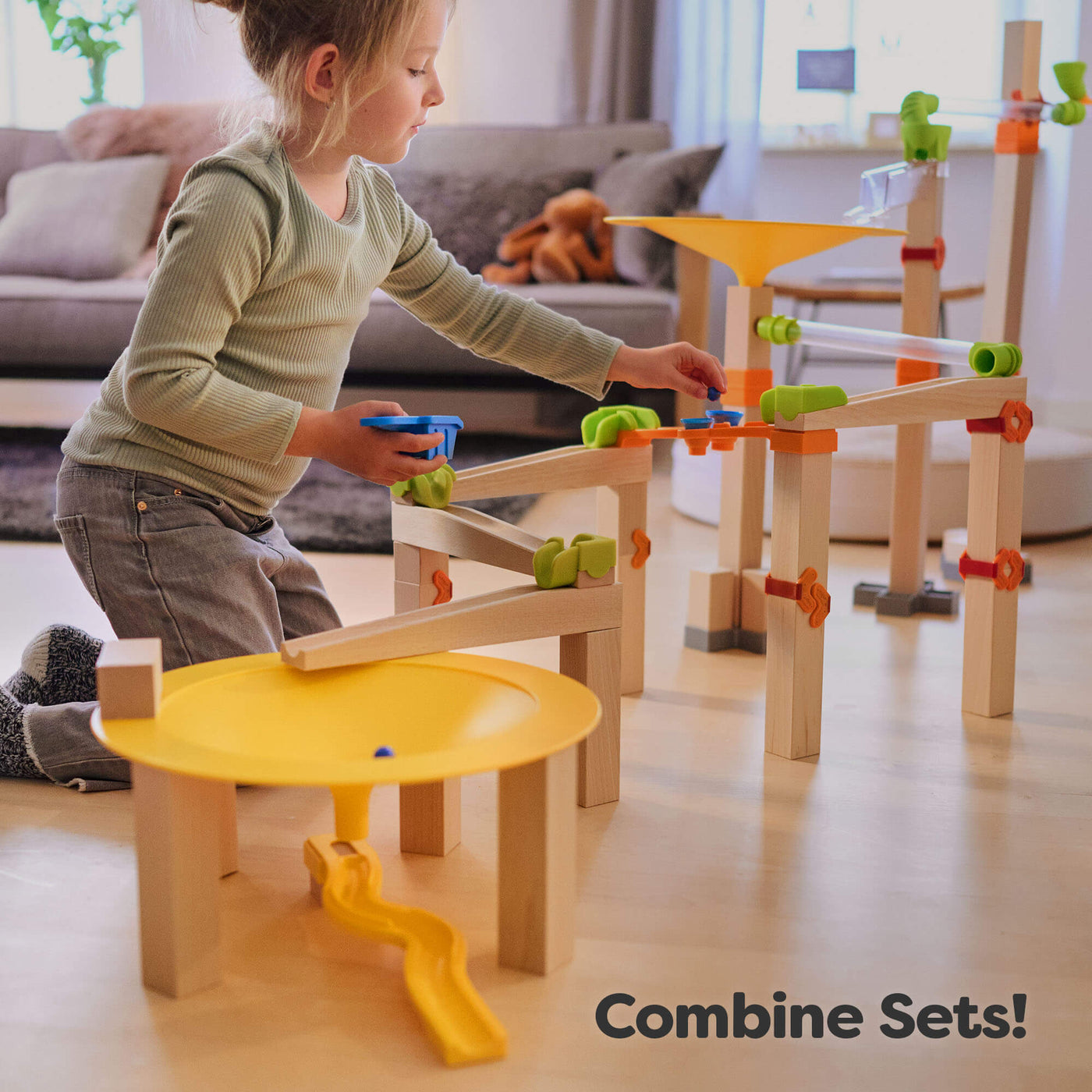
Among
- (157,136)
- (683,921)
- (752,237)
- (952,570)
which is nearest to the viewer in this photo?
(683,921)

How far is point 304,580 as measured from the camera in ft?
3.90

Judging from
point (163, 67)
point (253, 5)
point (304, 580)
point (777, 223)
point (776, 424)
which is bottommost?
point (304, 580)

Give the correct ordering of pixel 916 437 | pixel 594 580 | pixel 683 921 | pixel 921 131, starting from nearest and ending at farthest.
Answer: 1. pixel 683 921
2. pixel 594 580
3. pixel 921 131
4. pixel 916 437

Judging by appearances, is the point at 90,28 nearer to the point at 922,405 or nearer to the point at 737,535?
the point at 737,535

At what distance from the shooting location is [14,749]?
1051mm

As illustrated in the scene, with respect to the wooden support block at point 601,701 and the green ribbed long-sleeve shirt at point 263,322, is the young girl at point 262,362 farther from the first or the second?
the wooden support block at point 601,701

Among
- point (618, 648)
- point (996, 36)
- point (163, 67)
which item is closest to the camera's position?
point (618, 648)

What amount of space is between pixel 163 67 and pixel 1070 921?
3.83m

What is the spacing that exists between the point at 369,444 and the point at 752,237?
58 centimetres

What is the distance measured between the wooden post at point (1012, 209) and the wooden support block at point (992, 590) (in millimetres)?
439

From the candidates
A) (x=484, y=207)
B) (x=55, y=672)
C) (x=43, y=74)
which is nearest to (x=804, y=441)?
(x=55, y=672)

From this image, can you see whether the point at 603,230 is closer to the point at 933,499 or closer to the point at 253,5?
the point at 933,499

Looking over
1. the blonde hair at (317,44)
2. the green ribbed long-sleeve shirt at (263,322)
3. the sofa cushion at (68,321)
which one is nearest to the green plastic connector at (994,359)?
the green ribbed long-sleeve shirt at (263,322)

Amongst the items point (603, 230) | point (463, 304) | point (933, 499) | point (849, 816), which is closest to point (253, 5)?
point (463, 304)
